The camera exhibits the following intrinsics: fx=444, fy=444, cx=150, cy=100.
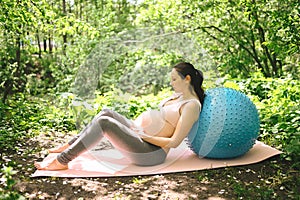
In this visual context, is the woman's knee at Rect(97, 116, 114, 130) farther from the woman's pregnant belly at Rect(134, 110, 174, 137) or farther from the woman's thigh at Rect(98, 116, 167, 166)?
the woman's pregnant belly at Rect(134, 110, 174, 137)

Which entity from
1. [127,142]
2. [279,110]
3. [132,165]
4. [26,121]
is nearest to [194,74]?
[127,142]

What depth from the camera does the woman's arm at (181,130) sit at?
13.2 ft

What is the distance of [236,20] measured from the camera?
26.3 ft

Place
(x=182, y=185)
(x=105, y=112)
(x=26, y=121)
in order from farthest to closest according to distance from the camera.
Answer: (x=26, y=121) → (x=105, y=112) → (x=182, y=185)

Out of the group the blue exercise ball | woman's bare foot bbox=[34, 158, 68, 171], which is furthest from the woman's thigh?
woman's bare foot bbox=[34, 158, 68, 171]

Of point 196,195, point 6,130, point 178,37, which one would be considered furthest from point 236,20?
point 196,195

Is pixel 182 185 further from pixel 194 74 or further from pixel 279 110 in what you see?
pixel 279 110

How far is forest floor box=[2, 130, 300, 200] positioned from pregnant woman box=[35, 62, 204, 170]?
23 cm

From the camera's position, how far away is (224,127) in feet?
13.4

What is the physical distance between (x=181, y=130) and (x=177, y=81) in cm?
47

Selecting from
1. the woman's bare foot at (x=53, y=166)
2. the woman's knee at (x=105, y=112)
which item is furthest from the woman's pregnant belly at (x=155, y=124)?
the woman's bare foot at (x=53, y=166)

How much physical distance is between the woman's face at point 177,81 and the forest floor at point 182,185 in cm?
80

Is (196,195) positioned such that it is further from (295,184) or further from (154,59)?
(154,59)

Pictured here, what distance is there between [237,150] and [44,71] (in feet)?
24.0
